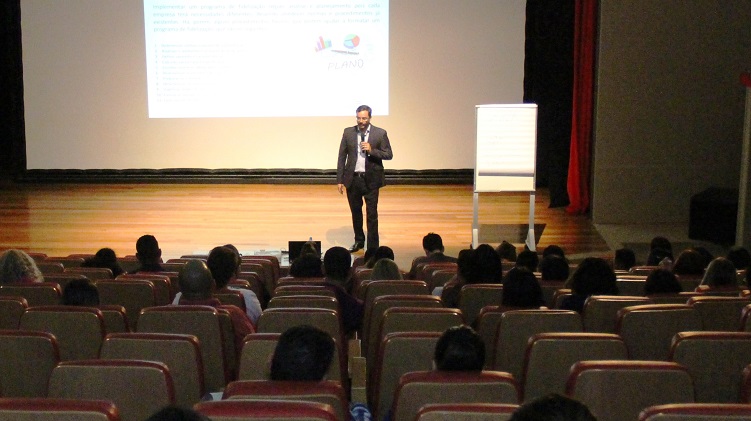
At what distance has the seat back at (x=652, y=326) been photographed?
351 centimetres

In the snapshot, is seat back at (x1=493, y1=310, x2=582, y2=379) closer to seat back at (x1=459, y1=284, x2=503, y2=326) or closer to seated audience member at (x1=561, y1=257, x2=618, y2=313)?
seated audience member at (x1=561, y1=257, x2=618, y2=313)

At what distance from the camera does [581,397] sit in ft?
8.35

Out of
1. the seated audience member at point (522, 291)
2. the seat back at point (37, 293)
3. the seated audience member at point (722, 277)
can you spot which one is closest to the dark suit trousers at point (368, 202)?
the seated audience member at point (722, 277)

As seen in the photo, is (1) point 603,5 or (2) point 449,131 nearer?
(1) point 603,5

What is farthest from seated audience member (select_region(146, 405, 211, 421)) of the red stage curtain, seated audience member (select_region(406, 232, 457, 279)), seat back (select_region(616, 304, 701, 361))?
the red stage curtain

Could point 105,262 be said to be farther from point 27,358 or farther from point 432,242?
point 27,358

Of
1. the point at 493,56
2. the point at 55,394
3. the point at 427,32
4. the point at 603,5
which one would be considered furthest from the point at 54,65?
the point at 55,394

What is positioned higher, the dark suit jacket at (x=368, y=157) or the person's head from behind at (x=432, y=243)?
the dark suit jacket at (x=368, y=157)

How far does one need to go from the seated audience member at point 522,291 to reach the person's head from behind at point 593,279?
14.0 inches

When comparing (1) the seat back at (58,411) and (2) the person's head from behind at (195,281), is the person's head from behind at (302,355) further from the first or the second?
(2) the person's head from behind at (195,281)

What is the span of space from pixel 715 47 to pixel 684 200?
5.52 ft

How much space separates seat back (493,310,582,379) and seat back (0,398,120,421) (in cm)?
180

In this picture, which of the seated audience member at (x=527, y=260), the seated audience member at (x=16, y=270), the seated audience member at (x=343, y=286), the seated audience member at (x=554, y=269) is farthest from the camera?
the seated audience member at (x=527, y=260)

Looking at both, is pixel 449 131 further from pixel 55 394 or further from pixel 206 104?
pixel 55 394
